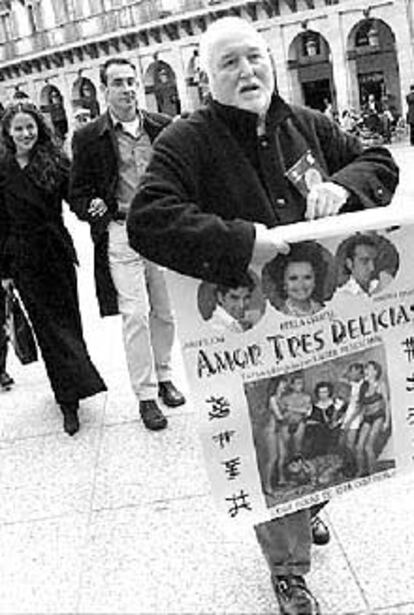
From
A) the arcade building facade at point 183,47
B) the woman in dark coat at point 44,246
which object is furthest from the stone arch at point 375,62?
the woman in dark coat at point 44,246

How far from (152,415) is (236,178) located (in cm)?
213

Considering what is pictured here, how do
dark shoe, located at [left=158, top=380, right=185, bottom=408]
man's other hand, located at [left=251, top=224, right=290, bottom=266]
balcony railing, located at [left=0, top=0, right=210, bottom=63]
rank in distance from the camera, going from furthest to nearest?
balcony railing, located at [left=0, top=0, right=210, bottom=63], dark shoe, located at [left=158, top=380, right=185, bottom=408], man's other hand, located at [left=251, top=224, right=290, bottom=266]

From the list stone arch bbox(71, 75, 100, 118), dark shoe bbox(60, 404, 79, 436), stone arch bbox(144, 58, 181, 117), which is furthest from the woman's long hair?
stone arch bbox(71, 75, 100, 118)

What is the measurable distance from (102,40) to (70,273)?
1353 inches

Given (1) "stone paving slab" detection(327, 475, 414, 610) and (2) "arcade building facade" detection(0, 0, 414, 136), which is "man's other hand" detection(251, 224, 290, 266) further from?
(2) "arcade building facade" detection(0, 0, 414, 136)

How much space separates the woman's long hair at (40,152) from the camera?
4.28m

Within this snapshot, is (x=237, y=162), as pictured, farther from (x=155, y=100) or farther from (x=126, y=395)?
(x=155, y=100)

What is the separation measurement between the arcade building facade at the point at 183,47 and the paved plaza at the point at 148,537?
2104cm

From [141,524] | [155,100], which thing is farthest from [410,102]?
[141,524]

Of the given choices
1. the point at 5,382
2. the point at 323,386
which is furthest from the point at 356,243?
the point at 5,382

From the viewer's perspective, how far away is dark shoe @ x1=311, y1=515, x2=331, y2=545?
292 cm

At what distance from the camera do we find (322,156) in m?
2.45

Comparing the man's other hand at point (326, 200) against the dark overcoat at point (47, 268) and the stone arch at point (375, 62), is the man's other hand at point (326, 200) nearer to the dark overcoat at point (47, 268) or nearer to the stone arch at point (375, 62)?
the dark overcoat at point (47, 268)

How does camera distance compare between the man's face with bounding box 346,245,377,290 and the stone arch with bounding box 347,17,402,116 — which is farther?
the stone arch with bounding box 347,17,402,116
